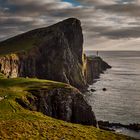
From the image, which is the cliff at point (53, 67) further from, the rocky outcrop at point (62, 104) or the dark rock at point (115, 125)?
the dark rock at point (115, 125)

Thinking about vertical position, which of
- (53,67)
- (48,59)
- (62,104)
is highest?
(48,59)

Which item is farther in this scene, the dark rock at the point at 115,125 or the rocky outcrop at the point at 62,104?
the dark rock at the point at 115,125

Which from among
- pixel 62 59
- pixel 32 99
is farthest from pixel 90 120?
pixel 62 59

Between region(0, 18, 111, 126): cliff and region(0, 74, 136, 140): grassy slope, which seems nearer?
region(0, 74, 136, 140): grassy slope

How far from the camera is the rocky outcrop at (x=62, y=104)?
81.7 metres

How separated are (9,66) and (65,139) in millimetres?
93434

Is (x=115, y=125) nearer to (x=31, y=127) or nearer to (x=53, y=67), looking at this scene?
(x=31, y=127)

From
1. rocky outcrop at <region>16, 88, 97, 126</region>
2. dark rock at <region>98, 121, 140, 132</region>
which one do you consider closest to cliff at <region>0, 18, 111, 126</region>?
rocky outcrop at <region>16, 88, 97, 126</region>

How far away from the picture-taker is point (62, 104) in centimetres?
8519

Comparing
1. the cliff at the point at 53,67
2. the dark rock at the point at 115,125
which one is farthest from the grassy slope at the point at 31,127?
the dark rock at the point at 115,125

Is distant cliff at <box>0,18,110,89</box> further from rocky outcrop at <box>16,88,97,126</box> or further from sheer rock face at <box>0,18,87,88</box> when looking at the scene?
rocky outcrop at <box>16,88,97,126</box>

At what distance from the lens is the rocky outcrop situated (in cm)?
8169

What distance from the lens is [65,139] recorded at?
184 feet

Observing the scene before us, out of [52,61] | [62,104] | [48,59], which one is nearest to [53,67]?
[52,61]
